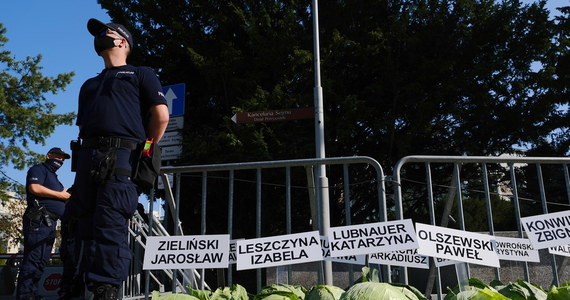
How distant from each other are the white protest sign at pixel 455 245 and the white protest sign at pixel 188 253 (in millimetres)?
1223

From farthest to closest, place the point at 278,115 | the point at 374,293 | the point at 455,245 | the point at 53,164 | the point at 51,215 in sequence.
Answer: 1. the point at 278,115
2. the point at 53,164
3. the point at 51,215
4. the point at 455,245
5. the point at 374,293

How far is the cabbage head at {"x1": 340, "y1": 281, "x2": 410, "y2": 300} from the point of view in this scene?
145 centimetres

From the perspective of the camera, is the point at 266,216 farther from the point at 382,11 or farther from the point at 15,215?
the point at 15,215

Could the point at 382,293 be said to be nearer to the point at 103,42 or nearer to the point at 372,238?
the point at 372,238

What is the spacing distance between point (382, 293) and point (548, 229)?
2.14m

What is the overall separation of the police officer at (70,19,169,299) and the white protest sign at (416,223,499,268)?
64.1 inches

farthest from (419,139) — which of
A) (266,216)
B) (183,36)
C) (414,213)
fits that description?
(183,36)

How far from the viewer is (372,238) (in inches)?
116

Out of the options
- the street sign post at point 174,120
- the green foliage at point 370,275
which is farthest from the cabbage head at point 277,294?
the street sign post at point 174,120

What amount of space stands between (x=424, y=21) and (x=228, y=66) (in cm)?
568

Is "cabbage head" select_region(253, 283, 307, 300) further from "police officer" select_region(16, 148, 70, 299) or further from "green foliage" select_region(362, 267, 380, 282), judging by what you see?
"police officer" select_region(16, 148, 70, 299)

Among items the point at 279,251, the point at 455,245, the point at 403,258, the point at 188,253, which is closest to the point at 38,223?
the point at 188,253

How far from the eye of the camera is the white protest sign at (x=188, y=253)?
10.6ft

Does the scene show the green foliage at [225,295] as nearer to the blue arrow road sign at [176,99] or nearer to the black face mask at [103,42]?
the black face mask at [103,42]
